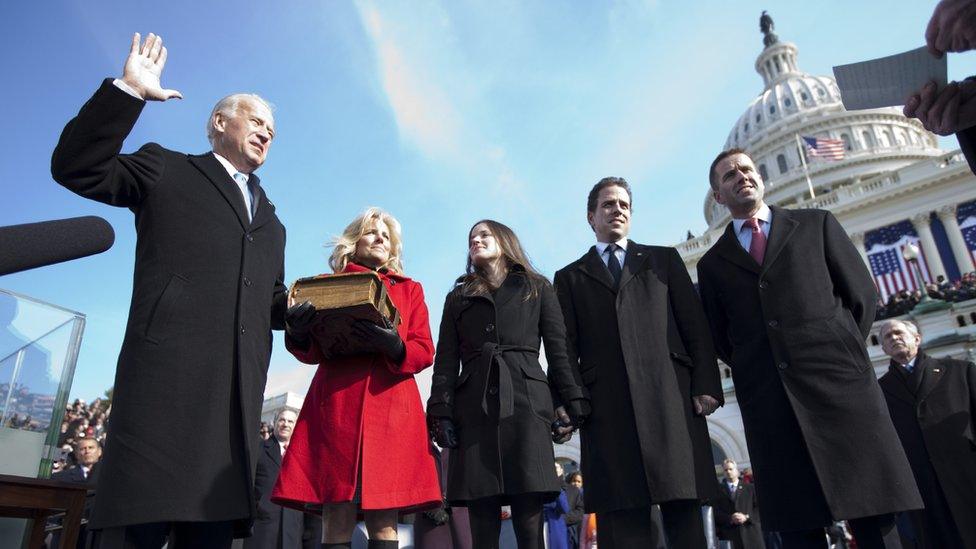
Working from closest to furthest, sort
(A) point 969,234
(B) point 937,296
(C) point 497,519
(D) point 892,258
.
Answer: (C) point 497,519
(B) point 937,296
(A) point 969,234
(D) point 892,258

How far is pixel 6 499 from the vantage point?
3.10 meters

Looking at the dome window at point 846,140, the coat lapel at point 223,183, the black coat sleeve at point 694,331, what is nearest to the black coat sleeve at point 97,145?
the coat lapel at point 223,183

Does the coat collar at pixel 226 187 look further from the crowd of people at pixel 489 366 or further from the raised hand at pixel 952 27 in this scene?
the raised hand at pixel 952 27

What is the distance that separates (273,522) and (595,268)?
4529mm

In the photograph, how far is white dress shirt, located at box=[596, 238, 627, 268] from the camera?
404 centimetres

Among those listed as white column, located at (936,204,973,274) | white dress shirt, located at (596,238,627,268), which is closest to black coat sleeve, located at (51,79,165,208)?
white dress shirt, located at (596,238,627,268)

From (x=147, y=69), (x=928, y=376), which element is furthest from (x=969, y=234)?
(x=147, y=69)

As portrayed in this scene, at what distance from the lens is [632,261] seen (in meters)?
3.94

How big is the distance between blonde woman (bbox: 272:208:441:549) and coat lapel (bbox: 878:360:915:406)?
4.26 metres

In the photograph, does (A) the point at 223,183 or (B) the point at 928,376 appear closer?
(A) the point at 223,183

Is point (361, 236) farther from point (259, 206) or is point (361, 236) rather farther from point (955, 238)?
point (955, 238)

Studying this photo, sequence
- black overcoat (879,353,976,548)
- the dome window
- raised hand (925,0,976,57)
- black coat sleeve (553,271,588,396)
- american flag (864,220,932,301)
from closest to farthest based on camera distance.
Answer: raised hand (925,0,976,57), black coat sleeve (553,271,588,396), black overcoat (879,353,976,548), american flag (864,220,932,301), the dome window

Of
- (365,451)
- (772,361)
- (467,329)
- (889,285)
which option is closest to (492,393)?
(467,329)

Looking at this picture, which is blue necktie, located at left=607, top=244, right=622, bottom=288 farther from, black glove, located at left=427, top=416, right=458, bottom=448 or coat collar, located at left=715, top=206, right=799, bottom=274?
black glove, located at left=427, top=416, right=458, bottom=448
